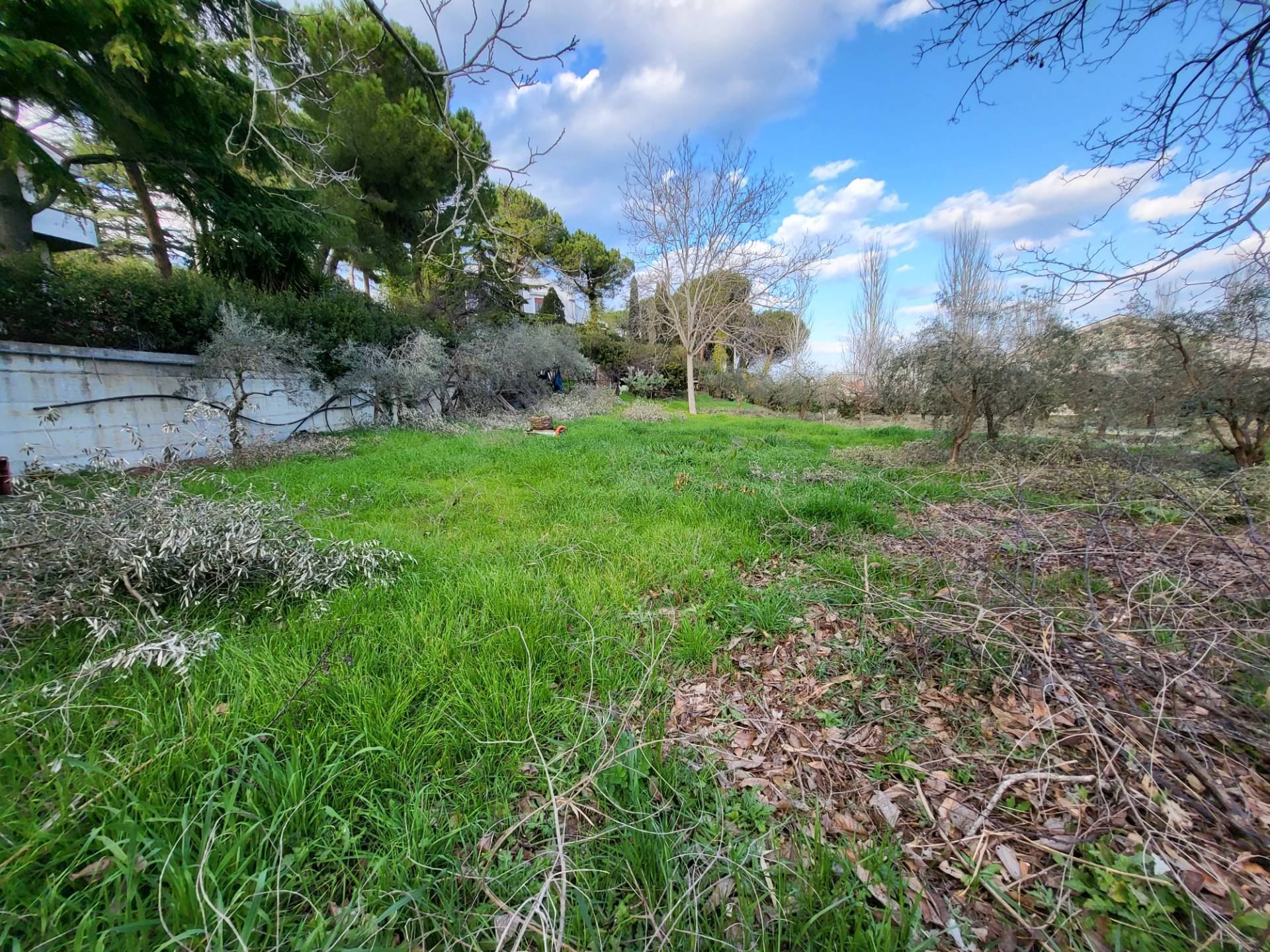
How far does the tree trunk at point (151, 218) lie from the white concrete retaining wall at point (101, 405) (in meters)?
2.96

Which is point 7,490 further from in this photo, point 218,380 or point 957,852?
point 957,852

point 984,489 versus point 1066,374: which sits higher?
point 1066,374

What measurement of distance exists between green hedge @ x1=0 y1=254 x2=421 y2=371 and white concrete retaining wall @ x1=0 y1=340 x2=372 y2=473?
0.35 meters

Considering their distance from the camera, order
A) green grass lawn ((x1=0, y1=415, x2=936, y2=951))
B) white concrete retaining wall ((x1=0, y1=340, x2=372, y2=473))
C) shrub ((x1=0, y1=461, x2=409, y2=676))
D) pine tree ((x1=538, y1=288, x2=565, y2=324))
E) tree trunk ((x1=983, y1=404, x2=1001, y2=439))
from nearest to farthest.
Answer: green grass lawn ((x1=0, y1=415, x2=936, y2=951))
shrub ((x1=0, y1=461, x2=409, y2=676))
white concrete retaining wall ((x1=0, y1=340, x2=372, y2=473))
tree trunk ((x1=983, y1=404, x2=1001, y2=439))
pine tree ((x1=538, y1=288, x2=565, y2=324))

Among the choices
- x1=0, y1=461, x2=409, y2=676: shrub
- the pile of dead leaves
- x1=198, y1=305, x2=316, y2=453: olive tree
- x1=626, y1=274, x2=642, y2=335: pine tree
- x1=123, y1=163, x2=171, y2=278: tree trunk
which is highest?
x1=626, y1=274, x2=642, y2=335: pine tree

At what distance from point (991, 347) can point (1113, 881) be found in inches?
269

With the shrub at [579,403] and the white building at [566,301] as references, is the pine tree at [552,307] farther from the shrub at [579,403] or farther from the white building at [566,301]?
the shrub at [579,403]

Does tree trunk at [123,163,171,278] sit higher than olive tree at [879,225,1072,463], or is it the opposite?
tree trunk at [123,163,171,278]

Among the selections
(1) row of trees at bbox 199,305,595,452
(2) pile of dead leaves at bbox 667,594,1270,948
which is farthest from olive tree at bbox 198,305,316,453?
(2) pile of dead leaves at bbox 667,594,1270,948

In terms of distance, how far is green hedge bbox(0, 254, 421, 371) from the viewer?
5.35 meters

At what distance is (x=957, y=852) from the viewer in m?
1.19

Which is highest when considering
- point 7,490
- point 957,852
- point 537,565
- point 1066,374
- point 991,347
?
point 991,347

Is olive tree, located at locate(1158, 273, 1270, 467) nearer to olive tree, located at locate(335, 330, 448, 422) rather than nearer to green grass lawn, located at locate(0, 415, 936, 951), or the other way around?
green grass lawn, located at locate(0, 415, 936, 951)

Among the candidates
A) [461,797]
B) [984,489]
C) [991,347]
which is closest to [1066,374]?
[991,347]
